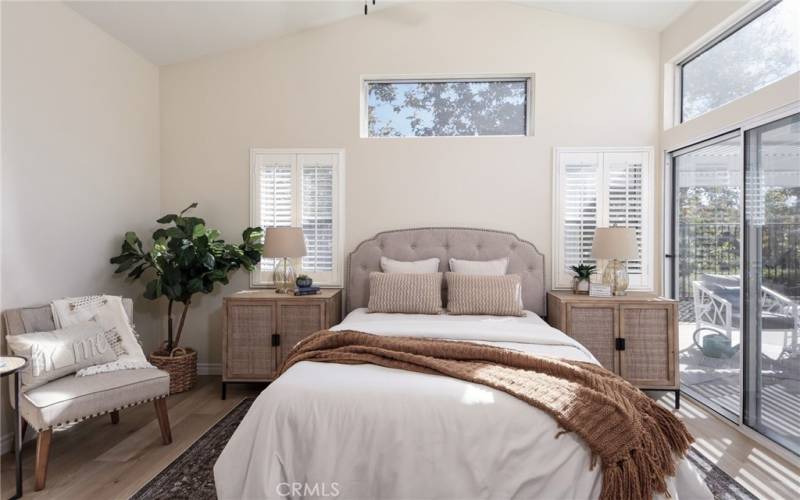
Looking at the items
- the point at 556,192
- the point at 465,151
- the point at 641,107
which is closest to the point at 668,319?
the point at 556,192

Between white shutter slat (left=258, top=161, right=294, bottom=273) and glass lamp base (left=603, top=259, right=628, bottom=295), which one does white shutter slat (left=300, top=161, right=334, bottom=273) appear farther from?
glass lamp base (left=603, top=259, right=628, bottom=295)

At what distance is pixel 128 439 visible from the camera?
2709mm

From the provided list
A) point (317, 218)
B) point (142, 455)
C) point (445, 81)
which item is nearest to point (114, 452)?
point (142, 455)

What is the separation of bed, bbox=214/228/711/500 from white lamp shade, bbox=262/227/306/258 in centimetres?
176

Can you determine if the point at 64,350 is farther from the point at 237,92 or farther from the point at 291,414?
the point at 237,92

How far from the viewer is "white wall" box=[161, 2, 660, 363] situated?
12.5ft

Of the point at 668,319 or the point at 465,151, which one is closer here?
the point at 668,319

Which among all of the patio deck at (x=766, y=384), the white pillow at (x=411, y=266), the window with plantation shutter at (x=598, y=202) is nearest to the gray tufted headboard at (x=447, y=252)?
the white pillow at (x=411, y=266)

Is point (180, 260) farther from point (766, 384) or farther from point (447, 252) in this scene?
point (766, 384)

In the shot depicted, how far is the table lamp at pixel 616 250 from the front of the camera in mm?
3361

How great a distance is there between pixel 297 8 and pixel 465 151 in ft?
6.02

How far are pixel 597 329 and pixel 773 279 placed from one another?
3.56ft

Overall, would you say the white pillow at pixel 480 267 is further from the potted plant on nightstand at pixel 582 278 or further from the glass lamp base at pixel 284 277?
the glass lamp base at pixel 284 277

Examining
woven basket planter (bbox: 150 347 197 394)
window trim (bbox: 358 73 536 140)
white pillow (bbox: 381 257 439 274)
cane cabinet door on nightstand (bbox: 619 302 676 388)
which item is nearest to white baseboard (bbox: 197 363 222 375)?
woven basket planter (bbox: 150 347 197 394)
